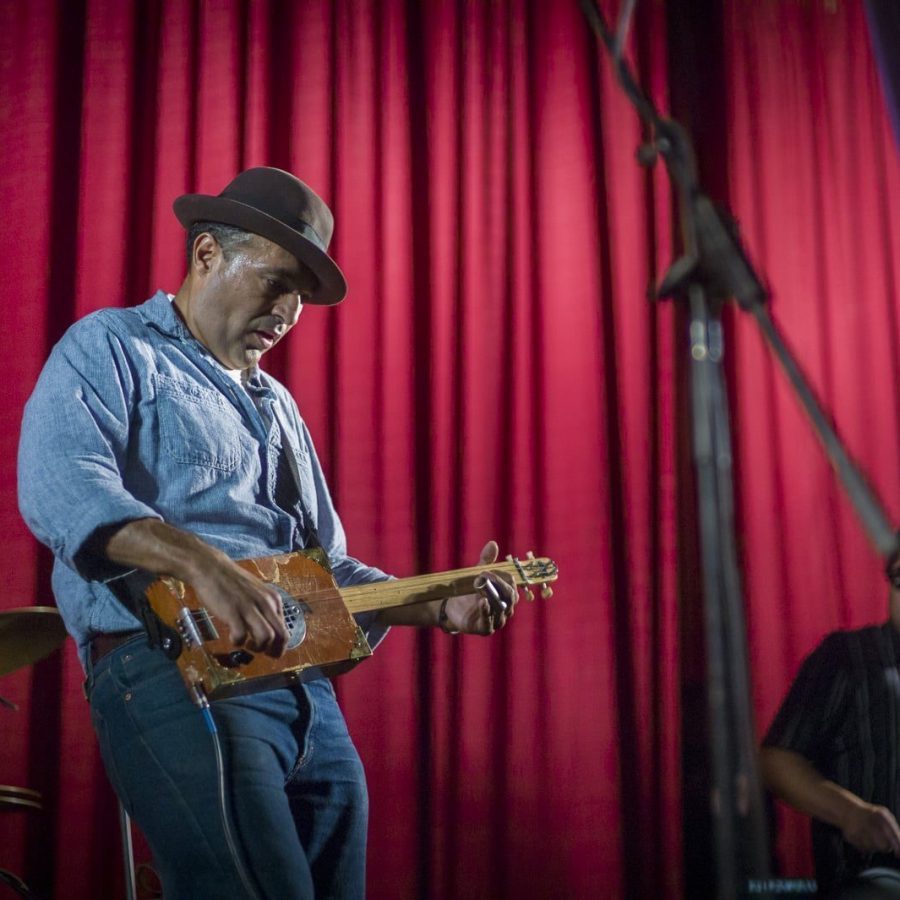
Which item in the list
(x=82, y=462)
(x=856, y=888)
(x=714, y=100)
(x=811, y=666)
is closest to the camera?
(x=82, y=462)

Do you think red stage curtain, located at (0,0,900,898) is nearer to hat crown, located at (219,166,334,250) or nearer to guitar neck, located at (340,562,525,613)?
guitar neck, located at (340,562,525,613)

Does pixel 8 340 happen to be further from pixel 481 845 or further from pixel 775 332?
pixel 775 332

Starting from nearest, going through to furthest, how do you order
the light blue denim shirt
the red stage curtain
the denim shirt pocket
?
the light blue denim shirt → the denim shirt pocket → the red stage curtain

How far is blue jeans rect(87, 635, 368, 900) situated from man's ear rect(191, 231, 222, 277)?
0.80 meters

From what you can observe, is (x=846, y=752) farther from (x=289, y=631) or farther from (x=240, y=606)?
(x=240, y=606)

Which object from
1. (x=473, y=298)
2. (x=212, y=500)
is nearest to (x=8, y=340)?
(x=473, y=298)

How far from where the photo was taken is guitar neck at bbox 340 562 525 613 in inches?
83.1

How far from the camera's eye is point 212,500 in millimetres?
1880

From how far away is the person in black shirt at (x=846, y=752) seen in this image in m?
2.43

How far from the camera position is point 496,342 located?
3.56 m

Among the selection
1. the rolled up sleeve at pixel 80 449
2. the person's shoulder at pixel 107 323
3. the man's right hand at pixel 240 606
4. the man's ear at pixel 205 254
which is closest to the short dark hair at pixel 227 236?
the man's ear at pixel 205 254

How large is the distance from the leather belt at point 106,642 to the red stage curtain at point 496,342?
1.44 metres

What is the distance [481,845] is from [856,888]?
117cm

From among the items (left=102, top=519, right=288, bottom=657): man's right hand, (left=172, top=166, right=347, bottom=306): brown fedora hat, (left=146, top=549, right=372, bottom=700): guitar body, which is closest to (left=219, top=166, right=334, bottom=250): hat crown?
(left=172, top=166, right=347, bottom=306): brown fedora hat
